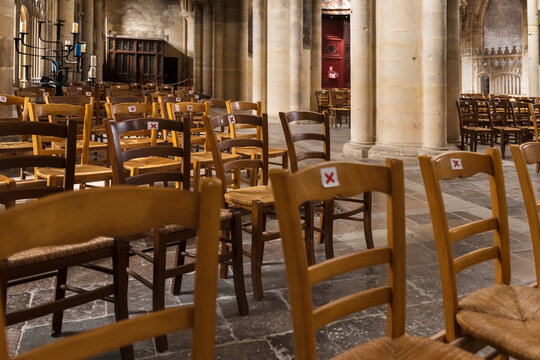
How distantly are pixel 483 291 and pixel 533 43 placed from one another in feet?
65.5

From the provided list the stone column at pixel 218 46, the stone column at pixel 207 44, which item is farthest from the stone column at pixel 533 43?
the stone column at pixel 207 44

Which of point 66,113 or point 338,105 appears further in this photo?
point 338,105

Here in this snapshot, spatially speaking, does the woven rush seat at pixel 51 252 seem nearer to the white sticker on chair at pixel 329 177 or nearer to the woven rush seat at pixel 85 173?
the white sticker on chair at pixel 329 177

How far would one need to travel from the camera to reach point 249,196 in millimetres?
3467

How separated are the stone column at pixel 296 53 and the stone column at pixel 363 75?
558 centimetres

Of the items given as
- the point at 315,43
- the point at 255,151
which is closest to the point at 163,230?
the point at 255,151

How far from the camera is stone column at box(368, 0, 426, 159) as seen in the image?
808cm

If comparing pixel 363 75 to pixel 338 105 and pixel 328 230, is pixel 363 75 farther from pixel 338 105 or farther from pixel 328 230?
pixel 338 105

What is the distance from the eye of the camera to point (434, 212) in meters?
1.79

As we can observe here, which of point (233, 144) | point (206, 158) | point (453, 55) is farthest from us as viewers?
point (453, 55)

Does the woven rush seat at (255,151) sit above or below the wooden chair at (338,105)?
below

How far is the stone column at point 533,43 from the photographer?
62.2 feet

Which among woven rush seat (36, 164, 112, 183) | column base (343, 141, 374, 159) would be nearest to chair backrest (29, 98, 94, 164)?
woven rush seat (36, 164, 112, 183)

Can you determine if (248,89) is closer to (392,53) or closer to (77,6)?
(77,6)
